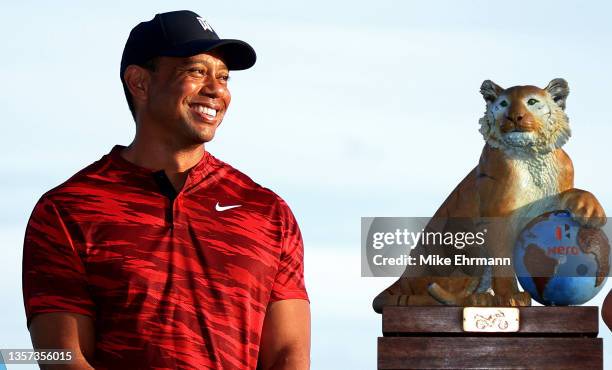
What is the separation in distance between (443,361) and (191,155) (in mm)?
4159

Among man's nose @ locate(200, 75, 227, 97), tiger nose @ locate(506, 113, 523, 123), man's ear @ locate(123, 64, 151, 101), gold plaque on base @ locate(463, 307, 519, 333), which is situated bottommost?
gold plaque on base @ locate(463, 307, 519, 333)

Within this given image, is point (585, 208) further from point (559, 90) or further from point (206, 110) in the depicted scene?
point (206, 110)

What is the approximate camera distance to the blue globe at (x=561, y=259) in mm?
7305

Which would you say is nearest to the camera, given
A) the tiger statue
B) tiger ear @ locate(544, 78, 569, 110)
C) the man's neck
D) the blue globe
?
the man's neck

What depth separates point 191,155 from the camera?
3529 millimetres

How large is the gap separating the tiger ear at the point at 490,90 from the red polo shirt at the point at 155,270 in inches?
169

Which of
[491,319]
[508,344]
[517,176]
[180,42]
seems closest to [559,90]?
[517,176]

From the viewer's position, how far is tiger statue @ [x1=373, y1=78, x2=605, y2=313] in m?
7.43

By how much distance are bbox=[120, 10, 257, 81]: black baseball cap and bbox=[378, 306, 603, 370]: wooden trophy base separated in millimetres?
4138

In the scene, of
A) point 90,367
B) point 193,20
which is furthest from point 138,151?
point 90,367

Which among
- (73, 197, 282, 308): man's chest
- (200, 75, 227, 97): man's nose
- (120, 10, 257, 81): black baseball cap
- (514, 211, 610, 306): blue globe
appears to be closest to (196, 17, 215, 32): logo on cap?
(120, 10, 257, 81): black baseball cap

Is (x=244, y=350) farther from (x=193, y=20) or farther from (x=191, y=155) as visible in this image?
(x=193, y=20)

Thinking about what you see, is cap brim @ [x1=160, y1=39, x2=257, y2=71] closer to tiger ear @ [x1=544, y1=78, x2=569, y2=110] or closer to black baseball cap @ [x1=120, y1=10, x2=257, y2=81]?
black baseball cap @ [x1=120, y1=10, x2=257, y2=81]

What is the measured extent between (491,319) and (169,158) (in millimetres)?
4180
